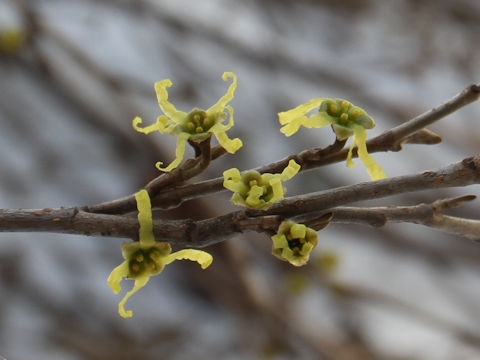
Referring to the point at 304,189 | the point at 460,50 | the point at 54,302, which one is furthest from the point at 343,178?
the point at 54,302

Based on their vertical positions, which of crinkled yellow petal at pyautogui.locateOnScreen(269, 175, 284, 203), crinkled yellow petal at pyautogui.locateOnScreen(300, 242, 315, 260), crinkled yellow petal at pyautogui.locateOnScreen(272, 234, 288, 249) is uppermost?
crinkled yellow petal at pyautogui.locateOnScreen(269, 175, 284, 203)

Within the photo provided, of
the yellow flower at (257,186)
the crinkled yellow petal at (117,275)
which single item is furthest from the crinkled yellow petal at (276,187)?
the crinkled yellow petal at (117,275)

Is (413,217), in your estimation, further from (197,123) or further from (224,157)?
(224,157)

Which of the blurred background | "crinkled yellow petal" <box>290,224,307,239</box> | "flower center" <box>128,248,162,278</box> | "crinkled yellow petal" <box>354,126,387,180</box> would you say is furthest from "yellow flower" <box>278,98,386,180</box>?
the blurred background

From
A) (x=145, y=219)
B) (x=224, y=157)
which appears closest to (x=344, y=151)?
(x=145, y=219)

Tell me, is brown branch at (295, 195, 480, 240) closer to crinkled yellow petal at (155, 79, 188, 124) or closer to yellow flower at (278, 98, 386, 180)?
yellow flower at (278, 98, 386, 180)

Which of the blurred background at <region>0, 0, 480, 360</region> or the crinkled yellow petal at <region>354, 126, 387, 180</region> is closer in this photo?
the crinkled yellow petal at <region>354, 126, 387, 180</region>

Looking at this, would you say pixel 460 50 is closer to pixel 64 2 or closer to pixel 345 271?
pixel 345 271
